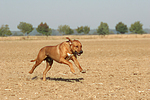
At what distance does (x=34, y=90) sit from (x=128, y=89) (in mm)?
3174

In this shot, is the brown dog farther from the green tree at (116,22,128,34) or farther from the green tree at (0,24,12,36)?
the green tree at (116,22,128,34)

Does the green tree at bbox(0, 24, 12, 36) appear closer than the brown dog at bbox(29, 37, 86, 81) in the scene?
Answer: No

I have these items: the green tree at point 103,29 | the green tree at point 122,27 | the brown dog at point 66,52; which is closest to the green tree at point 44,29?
the green tree at point 103,29

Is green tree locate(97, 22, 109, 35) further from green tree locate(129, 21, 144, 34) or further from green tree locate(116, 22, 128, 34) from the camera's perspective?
green tree locate(129, 21, 144, 34)

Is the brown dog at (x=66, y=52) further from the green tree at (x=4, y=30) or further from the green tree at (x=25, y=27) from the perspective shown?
the green tree at (x=25, y=27)

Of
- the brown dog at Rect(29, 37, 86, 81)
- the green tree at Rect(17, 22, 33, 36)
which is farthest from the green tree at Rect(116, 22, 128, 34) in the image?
the brown dog at Rect(29, 37, 86, 81)

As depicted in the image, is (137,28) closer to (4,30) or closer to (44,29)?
(44,29)

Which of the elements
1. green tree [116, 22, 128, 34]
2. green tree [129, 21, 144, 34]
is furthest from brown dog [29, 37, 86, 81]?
green tree [129, 21, 144, 34]

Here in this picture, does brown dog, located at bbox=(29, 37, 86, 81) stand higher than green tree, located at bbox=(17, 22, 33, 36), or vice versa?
green tree, located at bbox=(17, 22, 33, 36)

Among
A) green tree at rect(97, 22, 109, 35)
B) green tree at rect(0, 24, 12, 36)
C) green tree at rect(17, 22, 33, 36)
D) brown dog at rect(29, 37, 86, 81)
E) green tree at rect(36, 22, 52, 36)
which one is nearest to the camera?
brown dog at rect(29, 37, 86, 81)

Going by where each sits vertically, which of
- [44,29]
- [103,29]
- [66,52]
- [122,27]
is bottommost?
[66,52]

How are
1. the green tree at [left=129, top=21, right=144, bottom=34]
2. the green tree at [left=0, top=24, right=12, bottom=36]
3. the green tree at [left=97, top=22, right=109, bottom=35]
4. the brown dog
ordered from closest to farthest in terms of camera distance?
the brown dog → the green tree at [left=0, top=24, right=12, bottom=36] → the green tree at [left=97, top=22, right=109, bottom=35] → the green tree at [left=129, top=21, right=144, bottom=34]

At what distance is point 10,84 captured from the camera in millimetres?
9656

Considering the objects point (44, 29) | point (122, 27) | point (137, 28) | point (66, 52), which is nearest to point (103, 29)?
point (122, 27)
